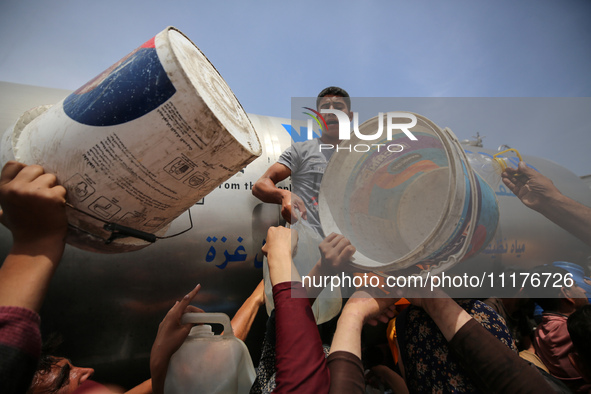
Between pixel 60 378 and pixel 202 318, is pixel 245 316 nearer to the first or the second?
pixel 202 318

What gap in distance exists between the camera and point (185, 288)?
1.94 meters

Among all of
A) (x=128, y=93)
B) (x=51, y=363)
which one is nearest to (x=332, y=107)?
(x=128, y=93)

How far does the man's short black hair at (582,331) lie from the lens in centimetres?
115

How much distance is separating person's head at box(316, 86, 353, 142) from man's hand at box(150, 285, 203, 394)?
4.19 feet

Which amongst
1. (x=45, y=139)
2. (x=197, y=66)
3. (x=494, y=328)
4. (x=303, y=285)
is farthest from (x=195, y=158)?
(x=494, y=328)

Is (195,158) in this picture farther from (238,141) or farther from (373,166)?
(373,166)

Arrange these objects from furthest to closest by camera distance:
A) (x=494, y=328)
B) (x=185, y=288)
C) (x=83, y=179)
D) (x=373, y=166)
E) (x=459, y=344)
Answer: (x=185, y=288), (x=373, y=166), (x=494, y=328), (x=459, y=344), (x=83, y=179)

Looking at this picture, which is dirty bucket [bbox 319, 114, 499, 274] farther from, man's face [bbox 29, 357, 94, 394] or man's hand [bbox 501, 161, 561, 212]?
man's face [bbox 29, 357, 94, 394]

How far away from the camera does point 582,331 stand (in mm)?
1167

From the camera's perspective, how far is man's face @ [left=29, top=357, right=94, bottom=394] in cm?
140

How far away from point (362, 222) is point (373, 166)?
0.27m

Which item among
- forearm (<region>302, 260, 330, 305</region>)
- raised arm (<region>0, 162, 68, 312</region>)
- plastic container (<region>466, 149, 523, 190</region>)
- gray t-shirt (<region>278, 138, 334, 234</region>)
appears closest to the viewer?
raised arm (<region>0, 162, 68, 312</region>)

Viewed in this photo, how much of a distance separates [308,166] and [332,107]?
44 centimetres

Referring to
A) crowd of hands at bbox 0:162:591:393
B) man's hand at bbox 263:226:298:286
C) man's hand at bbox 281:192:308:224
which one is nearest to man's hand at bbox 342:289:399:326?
crowd of hands at bbox 0:162:591:393
